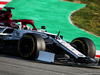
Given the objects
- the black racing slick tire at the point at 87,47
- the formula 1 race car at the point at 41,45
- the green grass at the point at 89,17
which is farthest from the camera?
the green grass at the point at 89,17

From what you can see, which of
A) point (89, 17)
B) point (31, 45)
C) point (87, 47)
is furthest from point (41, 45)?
point (89, 17)

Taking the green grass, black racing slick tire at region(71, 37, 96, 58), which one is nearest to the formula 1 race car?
black racing slick tire at region(71, 37, 96, 58)

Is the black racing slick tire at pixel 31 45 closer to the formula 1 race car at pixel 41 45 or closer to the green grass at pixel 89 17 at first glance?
the formula 1 race car at pixel 41 45

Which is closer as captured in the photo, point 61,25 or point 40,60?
point 40,60

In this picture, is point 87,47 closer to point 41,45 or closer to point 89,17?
point 41,45

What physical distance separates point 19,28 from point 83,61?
3661mm

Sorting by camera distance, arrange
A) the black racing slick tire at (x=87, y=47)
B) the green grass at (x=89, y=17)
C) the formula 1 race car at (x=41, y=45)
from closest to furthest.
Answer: the formula 1 race car at (x=41, y=45), the black racing slick tire at (x=87, y=47), the green grass at (x=89, y=17)

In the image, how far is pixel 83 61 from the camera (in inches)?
275

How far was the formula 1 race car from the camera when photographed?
748cm

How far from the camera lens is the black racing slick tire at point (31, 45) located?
7.49 metres

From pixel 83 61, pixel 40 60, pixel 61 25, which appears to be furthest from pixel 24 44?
pixel 61 25

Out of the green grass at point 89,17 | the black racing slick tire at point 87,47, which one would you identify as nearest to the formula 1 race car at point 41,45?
the black racing slick tire at point 87,47

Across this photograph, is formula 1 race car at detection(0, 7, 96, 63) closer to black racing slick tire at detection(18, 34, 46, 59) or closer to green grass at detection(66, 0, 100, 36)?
black racing slick tire at detection(18, 34, 46, 59)

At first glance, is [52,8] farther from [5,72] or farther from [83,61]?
[5,72]
